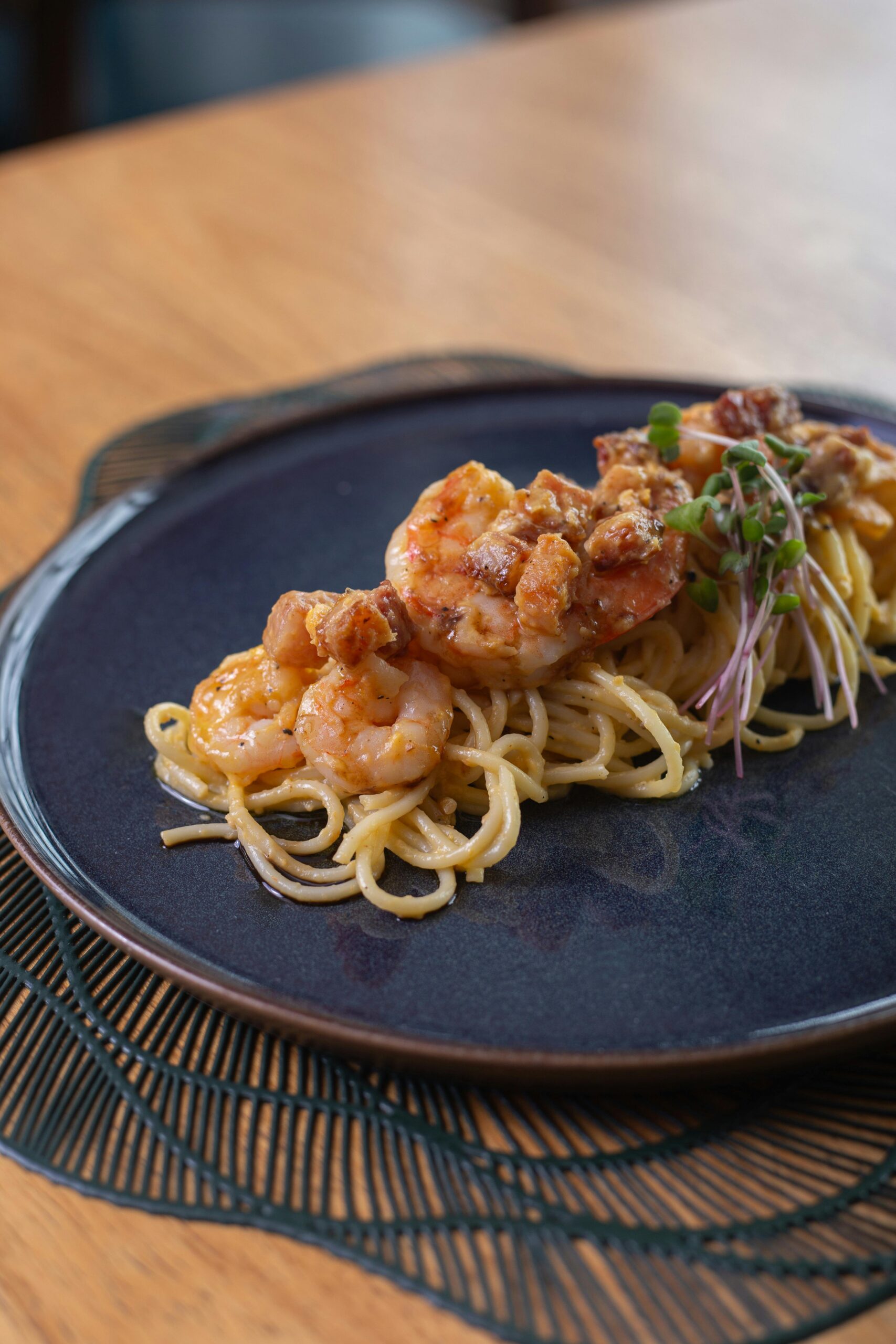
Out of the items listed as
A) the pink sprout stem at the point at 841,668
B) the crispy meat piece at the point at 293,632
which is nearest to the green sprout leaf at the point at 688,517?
the pink sprout stem at the point at 841,668

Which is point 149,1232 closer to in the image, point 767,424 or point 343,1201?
point 343,1201

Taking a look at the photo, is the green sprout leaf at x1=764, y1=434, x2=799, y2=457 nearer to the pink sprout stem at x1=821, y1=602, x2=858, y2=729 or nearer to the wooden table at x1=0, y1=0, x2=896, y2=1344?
the pink sprout stem at x1=821, y1=602, x2=858, y2=729

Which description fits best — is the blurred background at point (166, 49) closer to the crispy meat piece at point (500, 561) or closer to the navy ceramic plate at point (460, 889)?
the navy ceramic plate at point (460, 889)

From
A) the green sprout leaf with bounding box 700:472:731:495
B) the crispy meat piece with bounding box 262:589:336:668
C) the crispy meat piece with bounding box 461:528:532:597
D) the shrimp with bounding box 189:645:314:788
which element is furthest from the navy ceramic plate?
the green sprout leaf with bounding box 700:472:731:495

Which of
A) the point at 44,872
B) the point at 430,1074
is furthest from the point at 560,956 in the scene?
the point at 44,872

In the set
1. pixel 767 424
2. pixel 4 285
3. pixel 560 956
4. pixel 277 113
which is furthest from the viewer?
pixel 277 113
